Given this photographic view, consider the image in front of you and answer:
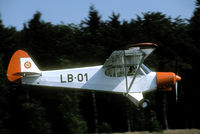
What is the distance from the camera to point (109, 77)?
13461 mm

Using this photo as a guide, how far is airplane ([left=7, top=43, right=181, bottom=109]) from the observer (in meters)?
13.2

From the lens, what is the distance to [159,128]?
20.5 m

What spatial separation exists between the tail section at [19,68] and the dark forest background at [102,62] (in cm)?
791

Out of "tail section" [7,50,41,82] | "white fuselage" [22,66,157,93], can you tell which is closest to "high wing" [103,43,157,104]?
"white fuselage" [22,66,157,93]

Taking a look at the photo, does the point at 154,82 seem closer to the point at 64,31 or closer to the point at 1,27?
the point at 64,31

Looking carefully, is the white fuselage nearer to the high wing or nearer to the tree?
the high wing

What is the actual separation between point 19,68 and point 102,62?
44.1 ft

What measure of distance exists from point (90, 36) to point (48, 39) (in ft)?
15.0

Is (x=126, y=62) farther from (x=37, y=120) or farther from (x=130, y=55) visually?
(x=37, y=120)

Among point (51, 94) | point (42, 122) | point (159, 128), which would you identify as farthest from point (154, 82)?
point (51, 94)

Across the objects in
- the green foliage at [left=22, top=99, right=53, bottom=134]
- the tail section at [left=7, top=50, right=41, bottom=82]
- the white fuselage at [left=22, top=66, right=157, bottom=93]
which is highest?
the tail section at [left=7, top=50, right=41, bottom=82]

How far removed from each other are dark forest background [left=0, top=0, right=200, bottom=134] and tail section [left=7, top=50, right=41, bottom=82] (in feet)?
25.9

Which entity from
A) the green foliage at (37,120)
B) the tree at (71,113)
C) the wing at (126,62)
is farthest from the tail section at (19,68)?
the green foliage at (37,120)

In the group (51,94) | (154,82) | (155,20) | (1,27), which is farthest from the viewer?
(155,20)
